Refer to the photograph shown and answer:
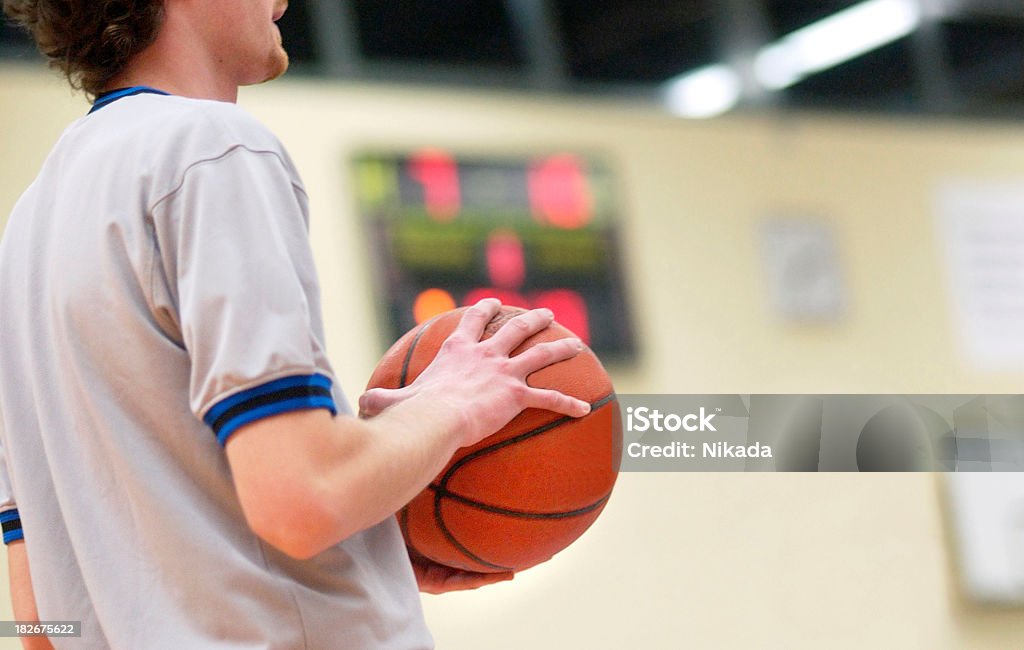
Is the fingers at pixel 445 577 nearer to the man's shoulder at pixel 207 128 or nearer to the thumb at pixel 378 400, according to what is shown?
the thumb at pixel 378 400

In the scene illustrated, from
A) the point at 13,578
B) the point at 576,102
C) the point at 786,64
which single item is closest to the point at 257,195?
the point at 13,578

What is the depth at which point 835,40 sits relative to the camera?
18.8ft

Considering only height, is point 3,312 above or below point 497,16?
below

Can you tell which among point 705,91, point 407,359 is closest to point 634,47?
point 705,91

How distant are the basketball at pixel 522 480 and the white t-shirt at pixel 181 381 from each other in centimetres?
20

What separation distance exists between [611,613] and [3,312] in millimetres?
3537

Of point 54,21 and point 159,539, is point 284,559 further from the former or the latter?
point 54,21

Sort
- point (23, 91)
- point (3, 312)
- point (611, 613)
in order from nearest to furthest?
point (3, 312), point (23, 91), point (611, 613)

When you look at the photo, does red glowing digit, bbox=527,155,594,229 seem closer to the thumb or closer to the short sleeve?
the thumb

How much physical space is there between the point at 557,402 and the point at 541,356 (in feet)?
0.16

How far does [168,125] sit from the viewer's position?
99 cm

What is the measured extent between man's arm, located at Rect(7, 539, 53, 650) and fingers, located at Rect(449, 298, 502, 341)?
1.53ft

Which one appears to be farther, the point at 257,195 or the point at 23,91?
the point at 23,91

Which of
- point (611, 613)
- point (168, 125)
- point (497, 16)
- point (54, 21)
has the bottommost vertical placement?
point (611, 613)
